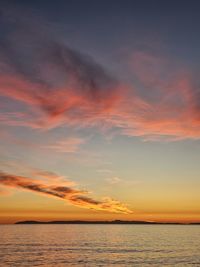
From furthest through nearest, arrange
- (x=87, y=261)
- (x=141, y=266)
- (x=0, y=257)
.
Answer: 1. (x=0, y=257)
2. (x=87, y=261)
3. (x=141, y=266)

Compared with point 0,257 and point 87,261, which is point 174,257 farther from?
point 0,257

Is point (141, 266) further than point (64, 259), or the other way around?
point (64, 259)

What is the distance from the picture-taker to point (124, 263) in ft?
206

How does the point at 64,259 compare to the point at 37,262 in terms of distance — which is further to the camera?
the point at 64,259

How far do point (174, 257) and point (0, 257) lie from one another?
30.6m

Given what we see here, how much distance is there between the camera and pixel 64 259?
6694 centimetres

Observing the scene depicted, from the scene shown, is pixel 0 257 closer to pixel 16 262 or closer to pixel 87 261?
pixel 16 262

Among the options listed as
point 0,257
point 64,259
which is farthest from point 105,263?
point 0,257

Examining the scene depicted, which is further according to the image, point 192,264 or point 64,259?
point 64,259

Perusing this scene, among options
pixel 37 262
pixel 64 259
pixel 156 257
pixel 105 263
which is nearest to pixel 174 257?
pixel 156 257

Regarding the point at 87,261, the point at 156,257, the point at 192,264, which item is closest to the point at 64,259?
the point at 87,261

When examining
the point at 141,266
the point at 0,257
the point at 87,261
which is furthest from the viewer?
the point at 0,257

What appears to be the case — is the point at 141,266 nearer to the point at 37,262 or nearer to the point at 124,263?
the point at 124,263

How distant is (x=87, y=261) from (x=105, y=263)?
3769mm
